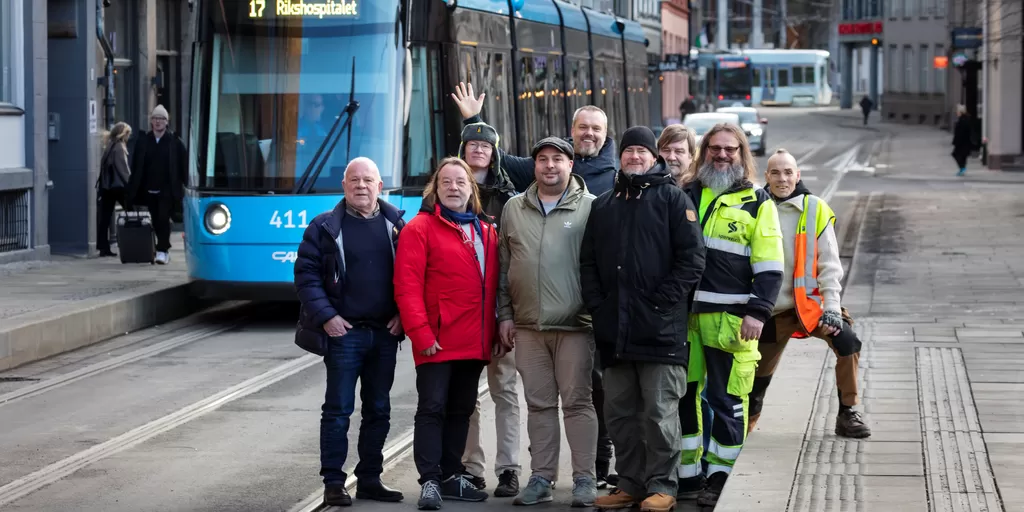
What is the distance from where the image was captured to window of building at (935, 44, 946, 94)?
237 ft

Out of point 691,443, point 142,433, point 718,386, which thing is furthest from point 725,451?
point 142,433

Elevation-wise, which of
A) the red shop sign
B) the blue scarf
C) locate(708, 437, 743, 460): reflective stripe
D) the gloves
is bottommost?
locate(708, 437, 743, 460): reflective stripe

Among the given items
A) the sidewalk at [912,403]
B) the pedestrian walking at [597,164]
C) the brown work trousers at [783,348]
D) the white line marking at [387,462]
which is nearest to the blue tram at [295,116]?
the sidewalk at [912,403]

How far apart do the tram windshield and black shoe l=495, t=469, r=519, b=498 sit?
627cm

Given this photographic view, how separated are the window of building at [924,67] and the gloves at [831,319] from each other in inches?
2680

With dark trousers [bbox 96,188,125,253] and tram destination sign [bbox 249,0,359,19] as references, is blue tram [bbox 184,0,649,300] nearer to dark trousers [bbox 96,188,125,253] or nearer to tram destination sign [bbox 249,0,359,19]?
tram destination sign [bbox 249,0,359,19]

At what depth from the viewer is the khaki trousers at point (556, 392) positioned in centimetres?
747

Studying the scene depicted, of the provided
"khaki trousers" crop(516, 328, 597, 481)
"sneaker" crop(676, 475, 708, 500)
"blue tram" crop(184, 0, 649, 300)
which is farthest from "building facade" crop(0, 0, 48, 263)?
"sneaker" crop(676, 475, 708, 500)

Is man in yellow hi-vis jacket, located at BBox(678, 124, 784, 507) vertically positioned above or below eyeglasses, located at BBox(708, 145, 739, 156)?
below

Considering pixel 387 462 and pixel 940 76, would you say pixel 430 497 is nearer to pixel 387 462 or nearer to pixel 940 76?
pixel 387 462

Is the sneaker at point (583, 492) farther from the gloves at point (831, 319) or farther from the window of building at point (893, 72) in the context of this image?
the window of building at point (893, 72)

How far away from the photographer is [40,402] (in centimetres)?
1066

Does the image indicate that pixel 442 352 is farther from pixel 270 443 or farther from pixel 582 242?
pixel 270 443

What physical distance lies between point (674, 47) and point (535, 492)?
253 ft
